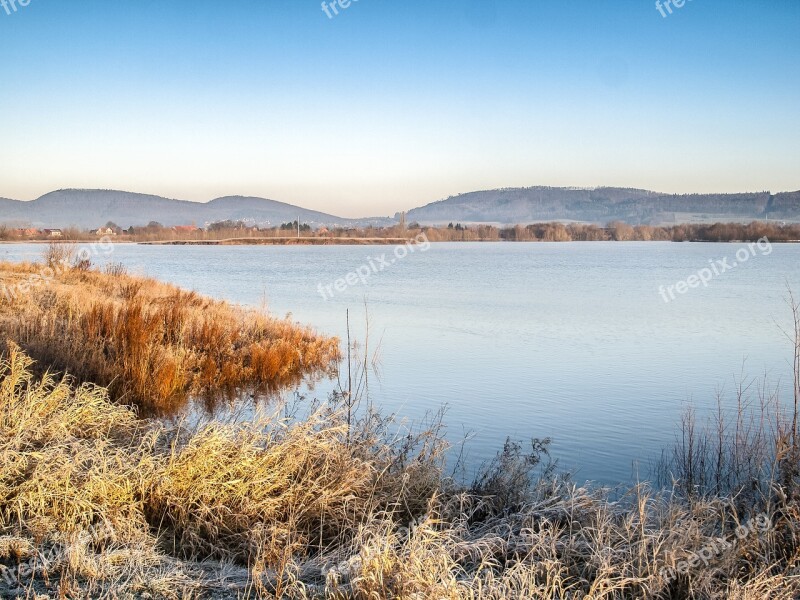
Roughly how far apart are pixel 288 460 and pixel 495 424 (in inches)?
208

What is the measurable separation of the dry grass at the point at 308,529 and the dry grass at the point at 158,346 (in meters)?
2.85

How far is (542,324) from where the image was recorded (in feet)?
73.4

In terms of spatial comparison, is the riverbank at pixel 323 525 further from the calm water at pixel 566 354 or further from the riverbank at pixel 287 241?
the riverbank at pixel 287 241

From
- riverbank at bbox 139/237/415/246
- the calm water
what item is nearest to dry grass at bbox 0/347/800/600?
the calm water

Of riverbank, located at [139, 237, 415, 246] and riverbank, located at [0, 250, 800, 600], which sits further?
riverbank, located at [139, 237, 415, 246]

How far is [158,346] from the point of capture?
11.5m

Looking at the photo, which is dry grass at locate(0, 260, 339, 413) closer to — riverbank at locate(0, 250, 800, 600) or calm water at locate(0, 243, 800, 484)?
calm water at locate(0, 243, 800, 484)

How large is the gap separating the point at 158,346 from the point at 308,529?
6906 mm

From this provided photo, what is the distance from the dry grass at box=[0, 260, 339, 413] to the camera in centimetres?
1054

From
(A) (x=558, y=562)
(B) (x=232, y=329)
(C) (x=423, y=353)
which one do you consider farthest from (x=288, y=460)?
(C) (x=423, y=353)

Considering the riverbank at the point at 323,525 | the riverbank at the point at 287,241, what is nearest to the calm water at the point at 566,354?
the riverbank at the point at 323,525

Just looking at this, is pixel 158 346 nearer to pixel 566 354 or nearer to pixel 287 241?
pixel 566 354

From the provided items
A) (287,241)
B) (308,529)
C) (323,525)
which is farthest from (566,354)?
(287,241)

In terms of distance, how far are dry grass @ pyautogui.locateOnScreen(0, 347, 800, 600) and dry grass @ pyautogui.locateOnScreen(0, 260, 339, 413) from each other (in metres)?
2.85
